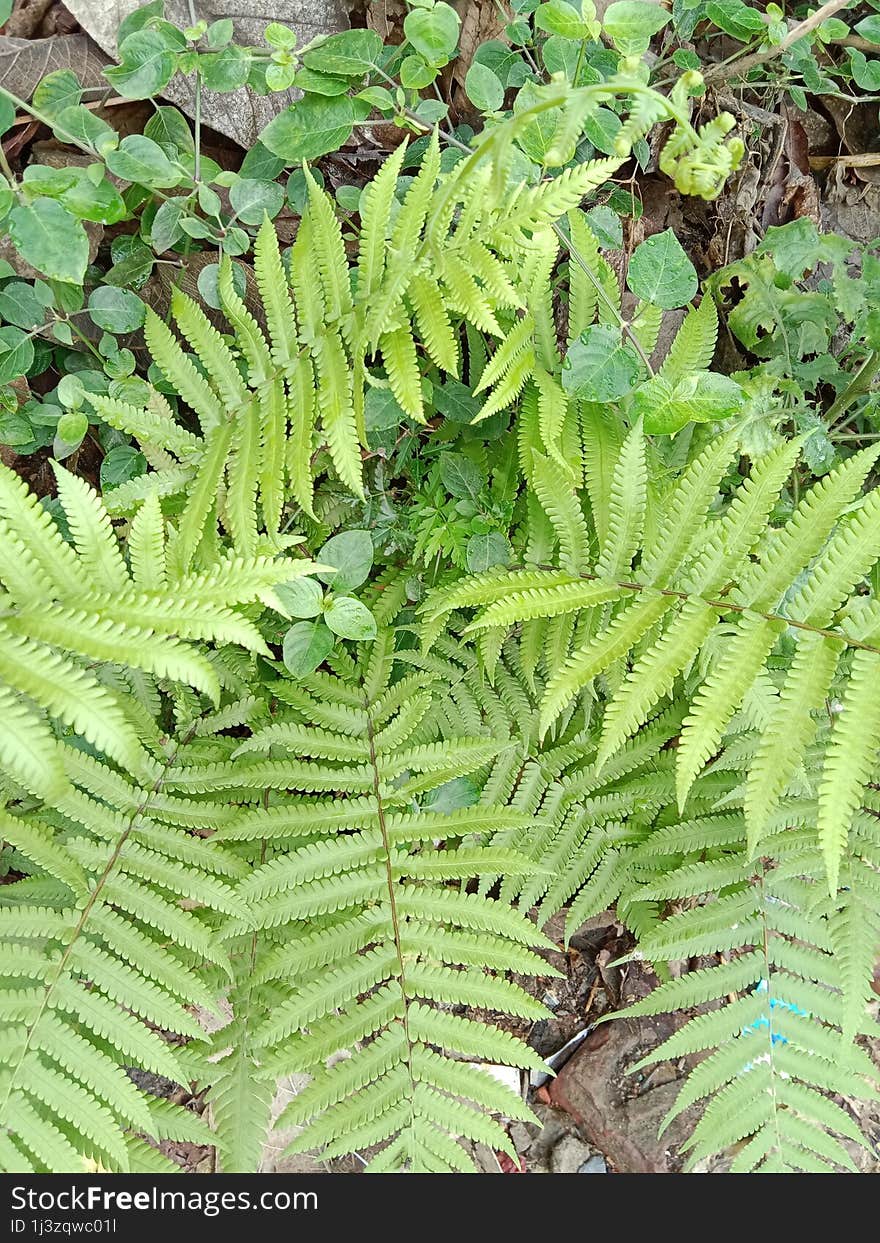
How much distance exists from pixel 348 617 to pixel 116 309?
1045 millimetres

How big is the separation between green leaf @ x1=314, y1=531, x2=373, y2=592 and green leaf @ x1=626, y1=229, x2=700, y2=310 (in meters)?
0.96

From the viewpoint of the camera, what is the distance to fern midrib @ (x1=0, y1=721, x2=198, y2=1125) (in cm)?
200

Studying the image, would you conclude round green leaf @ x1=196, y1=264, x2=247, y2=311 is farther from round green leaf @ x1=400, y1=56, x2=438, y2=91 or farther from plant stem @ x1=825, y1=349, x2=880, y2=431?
plant stem @ x1=825, y1=349, x2=880, y2=431

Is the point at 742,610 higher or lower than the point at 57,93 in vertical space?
lower

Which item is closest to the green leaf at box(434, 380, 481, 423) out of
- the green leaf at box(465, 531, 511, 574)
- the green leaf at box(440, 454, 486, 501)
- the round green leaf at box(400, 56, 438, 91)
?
the green leaf at box(440, 454, 486, 501)

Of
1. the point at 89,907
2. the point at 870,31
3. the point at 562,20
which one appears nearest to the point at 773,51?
the point at 870,31

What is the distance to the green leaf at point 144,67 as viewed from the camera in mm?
2045

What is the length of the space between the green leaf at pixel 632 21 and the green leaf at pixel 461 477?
1.09m

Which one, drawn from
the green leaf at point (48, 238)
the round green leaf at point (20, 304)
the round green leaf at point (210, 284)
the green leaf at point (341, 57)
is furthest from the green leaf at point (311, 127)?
the round green leaf at point (20, 304)

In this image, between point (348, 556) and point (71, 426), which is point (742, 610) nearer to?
point (348, 556)

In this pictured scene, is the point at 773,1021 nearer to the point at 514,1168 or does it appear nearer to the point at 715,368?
the point at 514,1168

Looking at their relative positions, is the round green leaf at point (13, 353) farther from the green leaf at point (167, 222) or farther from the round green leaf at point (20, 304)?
the green leaf at point (167, 222)

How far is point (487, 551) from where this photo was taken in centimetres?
248

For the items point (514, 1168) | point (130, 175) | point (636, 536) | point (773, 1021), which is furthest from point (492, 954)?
point (130, 175)
